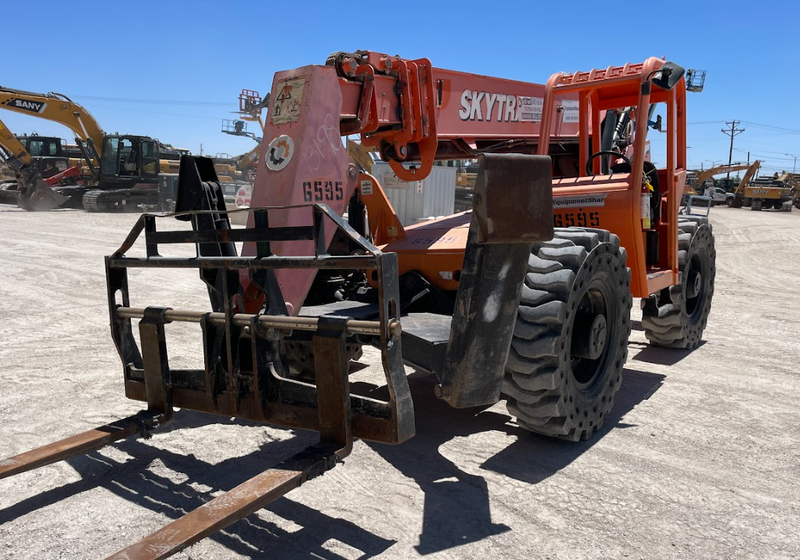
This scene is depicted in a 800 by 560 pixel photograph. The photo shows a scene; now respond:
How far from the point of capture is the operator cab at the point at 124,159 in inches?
1101

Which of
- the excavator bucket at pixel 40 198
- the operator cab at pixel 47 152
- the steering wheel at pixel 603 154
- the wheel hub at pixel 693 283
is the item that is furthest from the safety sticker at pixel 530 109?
the operator cab at pixel 47 152

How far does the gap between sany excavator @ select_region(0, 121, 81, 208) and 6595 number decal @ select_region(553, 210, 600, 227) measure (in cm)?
2696

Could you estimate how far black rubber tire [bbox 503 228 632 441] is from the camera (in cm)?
409

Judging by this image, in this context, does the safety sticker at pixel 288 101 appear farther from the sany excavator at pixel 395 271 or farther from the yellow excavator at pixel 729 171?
the yellow excavator at pixel 729 171

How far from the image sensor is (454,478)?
4.09 meters

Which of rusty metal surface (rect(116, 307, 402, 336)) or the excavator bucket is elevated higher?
the excavator bucket

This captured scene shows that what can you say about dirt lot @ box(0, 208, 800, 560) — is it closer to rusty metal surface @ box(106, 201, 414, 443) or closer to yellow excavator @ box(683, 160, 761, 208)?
rusty metal surface @ box(106, 201, 414, 443)

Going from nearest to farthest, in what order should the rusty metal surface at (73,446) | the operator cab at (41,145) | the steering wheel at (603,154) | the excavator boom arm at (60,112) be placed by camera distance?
1. the rusty metal surface at (73,446)
2. the steering wheel at (603,154)
3. the excavator boom arm at (60,112)
4. the operator cab at (41,145)

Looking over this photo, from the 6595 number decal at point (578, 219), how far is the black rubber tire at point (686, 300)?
5.44 feet

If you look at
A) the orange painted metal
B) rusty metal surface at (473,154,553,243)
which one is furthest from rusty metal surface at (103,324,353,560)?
the orange painted metal

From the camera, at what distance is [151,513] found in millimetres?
3580

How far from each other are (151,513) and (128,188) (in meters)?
27.0

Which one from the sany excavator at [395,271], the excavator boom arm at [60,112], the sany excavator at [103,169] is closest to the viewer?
the sany excavator at [395,271]

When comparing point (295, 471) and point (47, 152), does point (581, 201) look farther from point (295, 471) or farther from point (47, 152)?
point (47, 152)
